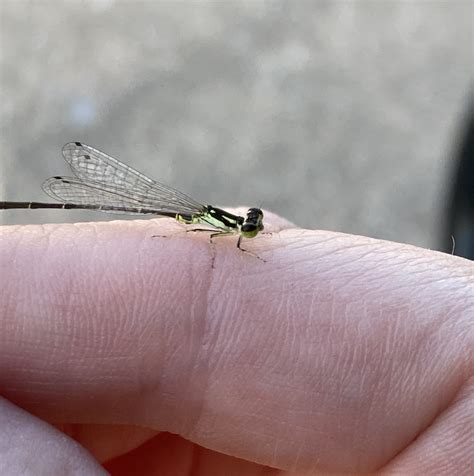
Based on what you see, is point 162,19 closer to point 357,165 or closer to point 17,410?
point 357,165

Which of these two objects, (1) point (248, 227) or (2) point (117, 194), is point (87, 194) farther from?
(1) point (248, 227)

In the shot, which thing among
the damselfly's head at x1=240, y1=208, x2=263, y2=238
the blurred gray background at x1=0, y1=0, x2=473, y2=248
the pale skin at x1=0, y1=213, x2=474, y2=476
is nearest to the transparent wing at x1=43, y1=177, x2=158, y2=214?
the damselfly's head at x1=240, y1=208, x2=263, y2=238

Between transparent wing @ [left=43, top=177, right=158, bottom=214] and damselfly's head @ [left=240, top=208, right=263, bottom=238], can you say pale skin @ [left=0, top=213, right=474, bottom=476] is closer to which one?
damselfly's head @ [left=240, top=208, right=263, bottom=238]

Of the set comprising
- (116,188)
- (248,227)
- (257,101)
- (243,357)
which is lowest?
(243,357)

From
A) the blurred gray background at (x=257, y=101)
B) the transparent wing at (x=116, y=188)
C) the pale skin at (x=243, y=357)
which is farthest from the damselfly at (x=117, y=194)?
the blurred gray background at (x=257, y=101)

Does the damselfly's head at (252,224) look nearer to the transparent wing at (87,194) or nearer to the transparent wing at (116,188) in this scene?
the transparent wing at (116,188)

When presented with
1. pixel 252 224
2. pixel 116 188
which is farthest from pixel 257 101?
pixel 252 224
